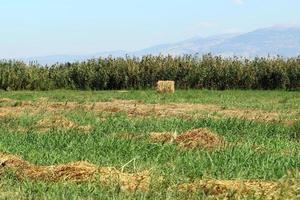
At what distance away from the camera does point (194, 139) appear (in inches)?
407

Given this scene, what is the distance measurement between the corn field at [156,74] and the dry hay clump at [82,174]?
30079 millimetres

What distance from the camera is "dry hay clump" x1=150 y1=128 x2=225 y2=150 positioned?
998cm

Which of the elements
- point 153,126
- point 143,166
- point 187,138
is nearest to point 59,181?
point 143,166

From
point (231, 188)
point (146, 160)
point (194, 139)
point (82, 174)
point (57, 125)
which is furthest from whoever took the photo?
point (57, 125)

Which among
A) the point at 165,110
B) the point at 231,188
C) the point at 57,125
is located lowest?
the point at 165,110

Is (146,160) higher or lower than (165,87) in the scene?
higher

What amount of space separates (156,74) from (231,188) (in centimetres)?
3265

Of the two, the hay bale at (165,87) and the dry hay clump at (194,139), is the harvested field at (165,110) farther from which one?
the hay bale at (165,87)

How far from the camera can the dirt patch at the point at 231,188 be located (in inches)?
242

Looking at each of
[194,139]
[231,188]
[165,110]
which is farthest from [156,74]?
[231,188]

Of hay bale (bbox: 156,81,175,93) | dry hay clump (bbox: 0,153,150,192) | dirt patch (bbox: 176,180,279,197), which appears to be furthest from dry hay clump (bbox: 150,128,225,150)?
hay bale (bbox: 156,81,175,93)

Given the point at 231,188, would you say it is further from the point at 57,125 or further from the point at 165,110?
the point at 165,110

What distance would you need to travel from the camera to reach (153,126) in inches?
513

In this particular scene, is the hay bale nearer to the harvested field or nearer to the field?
the harvested field
